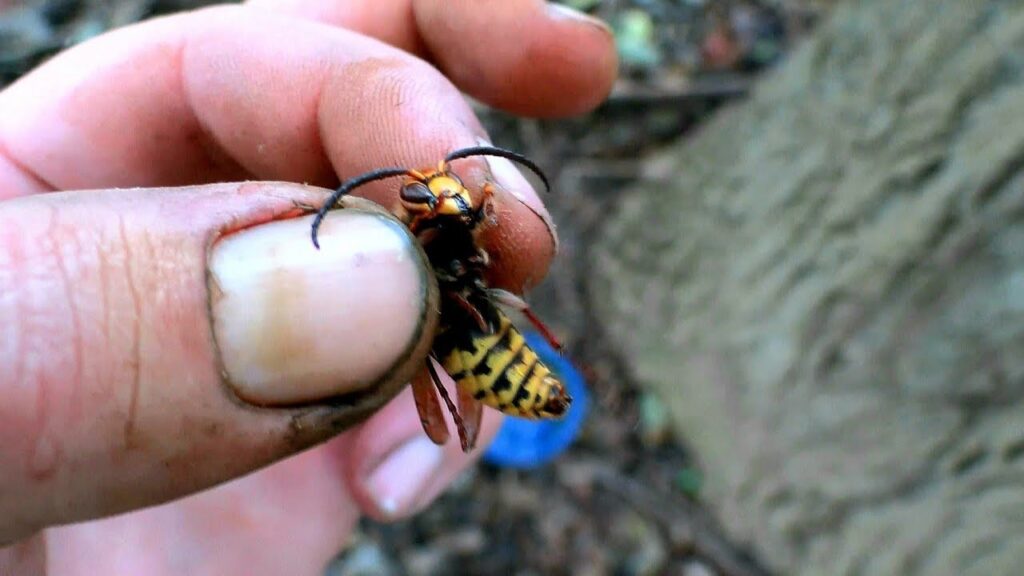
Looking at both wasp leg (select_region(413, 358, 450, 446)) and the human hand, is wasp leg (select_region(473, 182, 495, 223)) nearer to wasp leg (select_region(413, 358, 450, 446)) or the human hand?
the human hand

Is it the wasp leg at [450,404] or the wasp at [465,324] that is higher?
the wasp at [465,324]

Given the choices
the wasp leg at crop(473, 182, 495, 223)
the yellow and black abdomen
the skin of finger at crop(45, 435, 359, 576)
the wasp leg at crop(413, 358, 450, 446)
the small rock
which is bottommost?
the small rock

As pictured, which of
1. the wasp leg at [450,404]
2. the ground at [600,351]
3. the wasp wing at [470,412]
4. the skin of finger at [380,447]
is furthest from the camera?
the ground at [600,351]

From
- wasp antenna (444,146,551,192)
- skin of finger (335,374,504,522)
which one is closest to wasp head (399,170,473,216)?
wasp antenna (444,146,551,192)

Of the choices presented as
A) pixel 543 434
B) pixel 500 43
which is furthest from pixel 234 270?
pixel 543 434

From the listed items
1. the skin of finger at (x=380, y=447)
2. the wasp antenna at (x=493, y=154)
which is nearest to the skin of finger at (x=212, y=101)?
the wasp antenna at (x=493, y=154)

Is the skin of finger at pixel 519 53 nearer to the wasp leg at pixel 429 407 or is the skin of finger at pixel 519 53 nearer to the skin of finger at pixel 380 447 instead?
the skin of finger at pixel 380 447

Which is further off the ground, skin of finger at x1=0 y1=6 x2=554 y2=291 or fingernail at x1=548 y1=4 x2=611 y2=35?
fingernail at x1=548 y1=4 x2=611 y2=35

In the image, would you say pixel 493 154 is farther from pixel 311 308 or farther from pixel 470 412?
pixel 311 308
